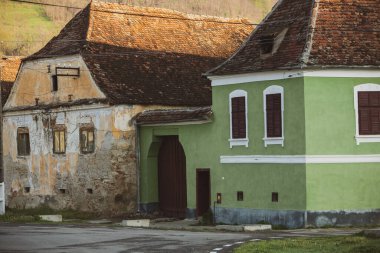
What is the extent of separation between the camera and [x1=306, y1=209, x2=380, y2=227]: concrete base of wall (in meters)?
33.0

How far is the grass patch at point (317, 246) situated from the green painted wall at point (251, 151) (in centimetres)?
812

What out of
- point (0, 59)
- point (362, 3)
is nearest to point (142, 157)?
point (362, 3)

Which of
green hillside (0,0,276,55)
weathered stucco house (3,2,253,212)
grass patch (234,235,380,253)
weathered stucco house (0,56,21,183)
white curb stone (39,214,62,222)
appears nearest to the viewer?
grass patch (234,235,380,253)

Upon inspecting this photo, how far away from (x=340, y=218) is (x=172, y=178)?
10013 mm

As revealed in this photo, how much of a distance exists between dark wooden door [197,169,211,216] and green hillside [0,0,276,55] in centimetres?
8039

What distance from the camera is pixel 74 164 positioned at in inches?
1713

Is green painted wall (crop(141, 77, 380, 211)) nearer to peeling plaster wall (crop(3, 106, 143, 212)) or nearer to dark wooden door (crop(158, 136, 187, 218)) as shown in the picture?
dark wooden door (crop(158, 136, 187, 218))

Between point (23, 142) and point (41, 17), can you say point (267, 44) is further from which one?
point (41, 17)

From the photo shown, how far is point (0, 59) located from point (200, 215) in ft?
66.8

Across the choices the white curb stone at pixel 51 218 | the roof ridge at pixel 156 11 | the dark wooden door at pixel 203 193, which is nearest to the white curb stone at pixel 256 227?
the dark wooden door at pixel 203 193

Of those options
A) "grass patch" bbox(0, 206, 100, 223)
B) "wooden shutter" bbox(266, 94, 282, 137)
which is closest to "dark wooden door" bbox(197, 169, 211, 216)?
"wooden shutter" bbox(266, 94, 282, 137)

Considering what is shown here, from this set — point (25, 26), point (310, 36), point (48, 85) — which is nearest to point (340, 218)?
point (310, 36)

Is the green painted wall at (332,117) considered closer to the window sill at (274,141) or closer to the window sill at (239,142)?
the window sill at (274,141)

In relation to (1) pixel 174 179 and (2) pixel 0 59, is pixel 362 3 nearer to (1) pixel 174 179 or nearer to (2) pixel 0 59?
(1) pixel 174 179
